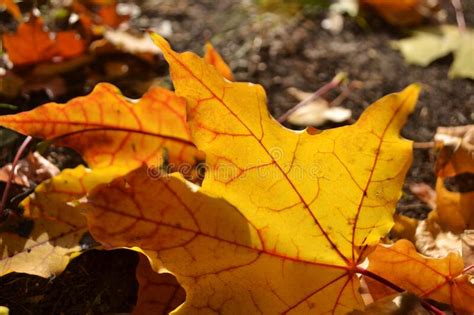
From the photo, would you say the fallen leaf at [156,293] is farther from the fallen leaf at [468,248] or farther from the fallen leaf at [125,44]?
the fallen leaf at [125,44]

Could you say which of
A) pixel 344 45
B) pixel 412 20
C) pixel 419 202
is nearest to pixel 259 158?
pixel 419 202

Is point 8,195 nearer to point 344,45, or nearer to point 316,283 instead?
point 316,283

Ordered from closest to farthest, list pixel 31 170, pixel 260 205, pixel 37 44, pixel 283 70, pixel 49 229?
pixel 260 205 → pixel 49 229 → pixel 31 170 → pixel 37 44 → pixel 283 70

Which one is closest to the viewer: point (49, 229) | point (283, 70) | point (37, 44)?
point (49, 229)

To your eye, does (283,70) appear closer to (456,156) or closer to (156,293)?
(456,156)

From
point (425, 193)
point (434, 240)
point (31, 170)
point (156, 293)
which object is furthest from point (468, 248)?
point (31, 170)

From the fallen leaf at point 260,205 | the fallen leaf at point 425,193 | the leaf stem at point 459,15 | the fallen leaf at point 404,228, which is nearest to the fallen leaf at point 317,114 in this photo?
the fallen leaf at point 425,193
